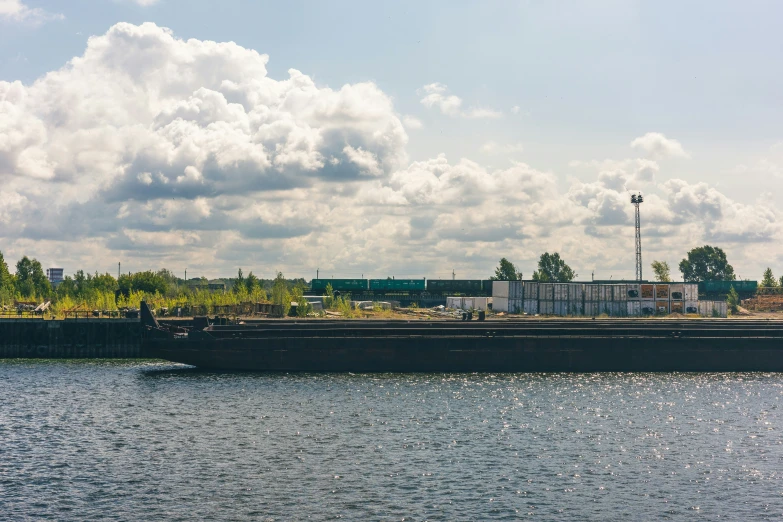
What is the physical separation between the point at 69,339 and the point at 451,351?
56262 mm

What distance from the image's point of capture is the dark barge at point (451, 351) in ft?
270

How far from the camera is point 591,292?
145 metres

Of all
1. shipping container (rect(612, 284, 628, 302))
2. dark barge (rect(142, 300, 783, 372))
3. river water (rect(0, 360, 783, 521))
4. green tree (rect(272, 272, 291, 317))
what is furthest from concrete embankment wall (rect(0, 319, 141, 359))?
shipping container (rect(612, 284, 628, 302))

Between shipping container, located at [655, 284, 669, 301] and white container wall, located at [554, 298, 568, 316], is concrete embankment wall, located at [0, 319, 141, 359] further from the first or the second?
shipping container, located at [655, 284, 669, 301]

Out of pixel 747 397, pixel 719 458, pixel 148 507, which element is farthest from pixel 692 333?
pixel 148 507

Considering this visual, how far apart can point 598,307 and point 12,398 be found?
108819 millimetres

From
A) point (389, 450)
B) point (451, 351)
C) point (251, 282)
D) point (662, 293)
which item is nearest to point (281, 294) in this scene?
point (251, 282)

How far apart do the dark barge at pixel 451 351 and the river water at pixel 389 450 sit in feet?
24.0

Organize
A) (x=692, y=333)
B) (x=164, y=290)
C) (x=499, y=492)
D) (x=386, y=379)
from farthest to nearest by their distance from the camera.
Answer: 1. (x=164, y=290)
2. (x=692, y=333)
3. (x=386, y=379)
4. (x=499, y=492)

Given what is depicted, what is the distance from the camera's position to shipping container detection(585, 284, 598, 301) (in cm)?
14462

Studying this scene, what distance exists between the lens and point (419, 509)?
35.4m

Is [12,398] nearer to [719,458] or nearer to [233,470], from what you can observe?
[233,470]

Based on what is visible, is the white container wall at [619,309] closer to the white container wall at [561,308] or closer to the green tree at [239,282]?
the white container wall at [561,308]

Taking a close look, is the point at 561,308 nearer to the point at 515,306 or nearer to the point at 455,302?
the point at 515,306
